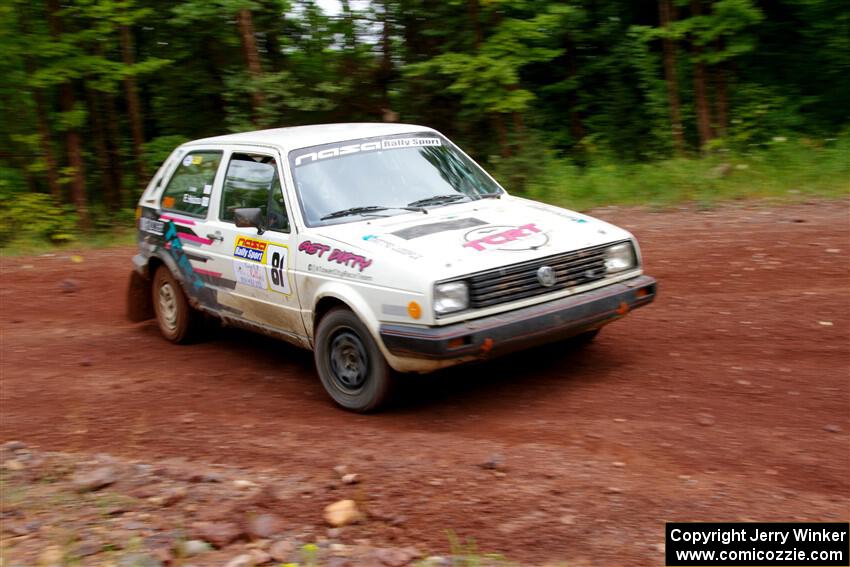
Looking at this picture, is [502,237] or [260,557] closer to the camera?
[260,557]

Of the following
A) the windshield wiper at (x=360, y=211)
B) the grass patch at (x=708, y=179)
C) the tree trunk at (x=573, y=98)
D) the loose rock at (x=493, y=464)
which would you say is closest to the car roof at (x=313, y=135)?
the windshield wiper at (x=360, y=211)

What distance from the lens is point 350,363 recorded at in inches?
227

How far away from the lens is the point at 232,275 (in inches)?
Result: 262

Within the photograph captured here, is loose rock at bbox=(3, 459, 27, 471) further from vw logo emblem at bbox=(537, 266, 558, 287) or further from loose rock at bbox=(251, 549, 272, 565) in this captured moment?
vw logo emblem at bbox=(537, 266, 558, 287)

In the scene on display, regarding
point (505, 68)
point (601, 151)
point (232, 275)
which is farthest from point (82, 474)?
point (601, 151)

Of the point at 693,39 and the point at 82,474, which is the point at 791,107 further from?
the point at 82,474

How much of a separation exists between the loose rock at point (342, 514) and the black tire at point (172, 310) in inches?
144

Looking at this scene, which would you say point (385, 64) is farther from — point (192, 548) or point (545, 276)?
point (192, 548)

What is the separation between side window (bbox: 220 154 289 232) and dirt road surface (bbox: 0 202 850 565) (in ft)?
4.03

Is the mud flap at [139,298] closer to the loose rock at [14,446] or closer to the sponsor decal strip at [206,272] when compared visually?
the sponsor decal strip at [206,272]

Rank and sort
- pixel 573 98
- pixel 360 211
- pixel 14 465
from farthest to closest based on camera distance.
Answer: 1. pixel 573 98
2. pixel 360 211
3. pixel 14 465

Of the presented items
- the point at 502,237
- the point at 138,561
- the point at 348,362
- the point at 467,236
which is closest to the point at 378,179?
the point at 467,236

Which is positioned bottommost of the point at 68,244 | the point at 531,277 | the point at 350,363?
the point at 350,363

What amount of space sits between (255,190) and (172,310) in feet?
5.90
